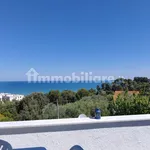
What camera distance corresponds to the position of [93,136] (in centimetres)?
194

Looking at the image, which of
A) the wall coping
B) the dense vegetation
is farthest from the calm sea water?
the wall coping

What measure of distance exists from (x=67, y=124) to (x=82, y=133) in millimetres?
186

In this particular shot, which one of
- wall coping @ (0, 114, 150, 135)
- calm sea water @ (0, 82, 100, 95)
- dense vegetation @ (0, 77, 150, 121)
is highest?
calm sea water @ (0, 82, 100, 95)

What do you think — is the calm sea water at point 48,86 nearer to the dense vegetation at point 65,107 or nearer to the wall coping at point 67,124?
the dense vegetation at point 65,107

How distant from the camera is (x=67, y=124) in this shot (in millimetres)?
1850

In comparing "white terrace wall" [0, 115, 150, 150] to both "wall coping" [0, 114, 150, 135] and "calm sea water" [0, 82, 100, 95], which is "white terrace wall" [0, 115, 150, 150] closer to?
"wall coping" [0, 114, 150, 135]

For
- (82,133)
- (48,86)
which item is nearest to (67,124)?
(82,133)

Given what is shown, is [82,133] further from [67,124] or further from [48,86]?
[48,86]

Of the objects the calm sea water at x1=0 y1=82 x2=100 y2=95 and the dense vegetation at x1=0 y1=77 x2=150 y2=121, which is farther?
the calm sea water at x1=0 y1=82 x2=100 y2=95

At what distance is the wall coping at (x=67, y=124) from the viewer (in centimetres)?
173

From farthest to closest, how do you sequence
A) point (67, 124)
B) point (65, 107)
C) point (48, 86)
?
point (48, 86) < point (65, 107) < point (67, 124)

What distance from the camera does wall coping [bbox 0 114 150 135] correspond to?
173 cm

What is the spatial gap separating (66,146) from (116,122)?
22.1 inches

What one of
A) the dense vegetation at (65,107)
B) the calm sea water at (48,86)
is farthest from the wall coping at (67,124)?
the calm sea water at (48,86)
